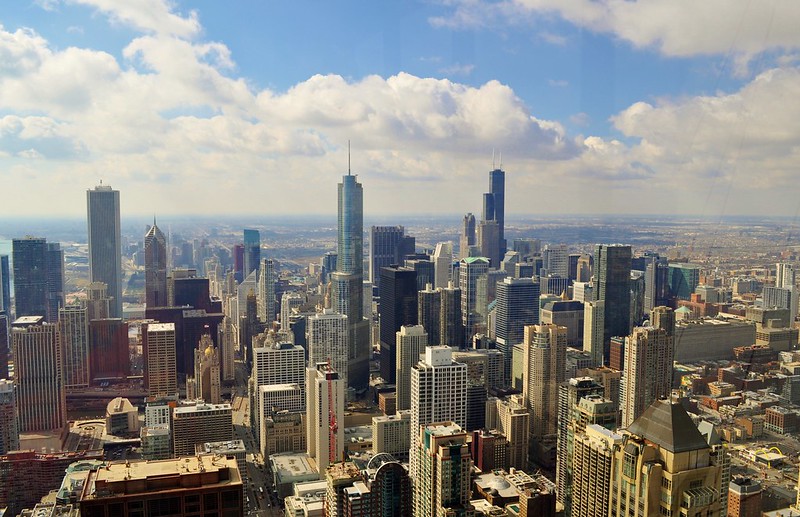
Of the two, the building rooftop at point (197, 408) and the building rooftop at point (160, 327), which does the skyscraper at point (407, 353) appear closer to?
the building rooftop at point (197, 408)

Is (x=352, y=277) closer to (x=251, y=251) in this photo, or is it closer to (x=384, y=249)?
(x=384, y=249)

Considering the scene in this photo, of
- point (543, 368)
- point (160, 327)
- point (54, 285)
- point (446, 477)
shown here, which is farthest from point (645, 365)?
point (54, 285)

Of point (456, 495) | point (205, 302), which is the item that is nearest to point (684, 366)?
point (456, 495)

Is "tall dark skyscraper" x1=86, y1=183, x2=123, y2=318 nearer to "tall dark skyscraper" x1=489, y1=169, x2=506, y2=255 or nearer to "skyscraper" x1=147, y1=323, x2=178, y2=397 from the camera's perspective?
"skyscraper" x1=147, y1=323, x2=178, y2=397

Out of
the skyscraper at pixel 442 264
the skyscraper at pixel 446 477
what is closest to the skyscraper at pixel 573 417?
the skyscraper at pixel 446 477

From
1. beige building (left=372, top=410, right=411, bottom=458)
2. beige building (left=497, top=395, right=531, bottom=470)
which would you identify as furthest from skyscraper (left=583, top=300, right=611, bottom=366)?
beige building (left=372, top=410, right=411, bottom=458)
